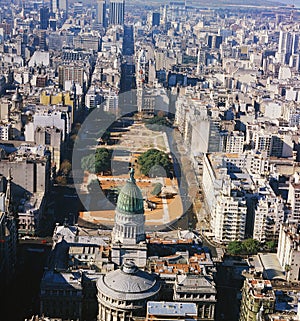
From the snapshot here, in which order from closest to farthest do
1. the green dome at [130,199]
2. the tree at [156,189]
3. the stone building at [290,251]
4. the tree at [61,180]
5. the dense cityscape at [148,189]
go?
1. the dense cityscape at [148,189]
2. the green dome at [130,199]
3. the stone building at [290,251]
4. the tree at [156,189]
5. the tree at [61,180]

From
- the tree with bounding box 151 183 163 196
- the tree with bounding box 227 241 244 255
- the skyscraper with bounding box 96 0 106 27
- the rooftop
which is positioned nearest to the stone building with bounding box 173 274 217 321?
the rooftop

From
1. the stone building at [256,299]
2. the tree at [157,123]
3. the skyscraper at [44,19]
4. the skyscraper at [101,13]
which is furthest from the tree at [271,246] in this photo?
the skyscraper at [101,13]

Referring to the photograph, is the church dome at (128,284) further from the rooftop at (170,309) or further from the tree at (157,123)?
the tree at (157,123)

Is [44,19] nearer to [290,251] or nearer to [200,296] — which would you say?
[290,251]

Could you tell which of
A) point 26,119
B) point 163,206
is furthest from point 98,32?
point 163,206

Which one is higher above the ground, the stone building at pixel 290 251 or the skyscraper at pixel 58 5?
the skyscraper at pixel 58 5

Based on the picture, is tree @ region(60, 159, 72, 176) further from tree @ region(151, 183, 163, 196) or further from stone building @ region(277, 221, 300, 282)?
stone building @ region(277, 221, 300, 282)

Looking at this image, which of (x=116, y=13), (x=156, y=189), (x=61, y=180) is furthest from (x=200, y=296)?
(x=116, y=13)
